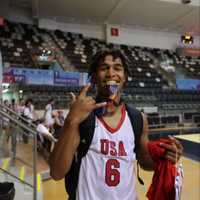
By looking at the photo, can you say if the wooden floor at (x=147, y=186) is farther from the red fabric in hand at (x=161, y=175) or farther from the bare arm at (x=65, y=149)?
the bare arm at (x=65, y=149)

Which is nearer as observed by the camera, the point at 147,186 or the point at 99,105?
the point at 99,105

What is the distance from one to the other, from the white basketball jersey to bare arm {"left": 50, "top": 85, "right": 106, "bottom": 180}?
0.25 feet

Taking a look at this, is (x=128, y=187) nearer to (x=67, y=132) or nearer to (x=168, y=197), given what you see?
(x=168, y=197)

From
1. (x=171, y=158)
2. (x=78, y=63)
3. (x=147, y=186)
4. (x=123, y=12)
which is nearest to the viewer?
(x=171, y=158)

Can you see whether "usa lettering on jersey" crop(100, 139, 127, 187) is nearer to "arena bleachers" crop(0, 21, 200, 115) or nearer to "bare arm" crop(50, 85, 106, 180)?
"bare arm" crop(50, 85, 106, 180)

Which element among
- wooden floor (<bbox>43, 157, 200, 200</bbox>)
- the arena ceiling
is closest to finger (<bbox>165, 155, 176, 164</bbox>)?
wooden floor (<bbox>43, 157, 200, 200</bbox>)

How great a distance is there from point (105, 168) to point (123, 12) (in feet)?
46.3

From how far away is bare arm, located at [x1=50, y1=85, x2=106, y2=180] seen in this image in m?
0.97

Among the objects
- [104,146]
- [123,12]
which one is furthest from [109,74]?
[123,12]

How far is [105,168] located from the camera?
3.47 ft

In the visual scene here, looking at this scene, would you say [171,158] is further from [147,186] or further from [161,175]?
[147,186]

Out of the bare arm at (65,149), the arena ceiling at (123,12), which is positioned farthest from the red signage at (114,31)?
the bare arm at (65,149)

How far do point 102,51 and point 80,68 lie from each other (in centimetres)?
1207

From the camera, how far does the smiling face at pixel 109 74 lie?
109 centimetres
